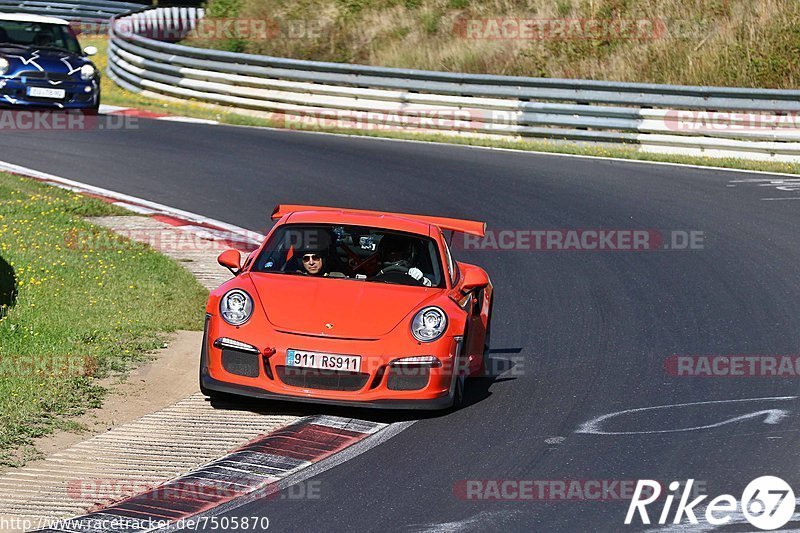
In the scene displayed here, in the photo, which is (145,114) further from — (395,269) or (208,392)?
(208,392)

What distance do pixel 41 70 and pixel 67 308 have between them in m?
11.4

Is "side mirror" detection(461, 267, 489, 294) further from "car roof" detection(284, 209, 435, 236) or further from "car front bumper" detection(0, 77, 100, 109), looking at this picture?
"car front bumper" detection(0, 77, 100, 109)

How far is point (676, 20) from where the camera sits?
2528cm

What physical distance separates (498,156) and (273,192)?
4.66 m

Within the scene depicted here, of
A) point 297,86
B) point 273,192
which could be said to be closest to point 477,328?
point 273,192

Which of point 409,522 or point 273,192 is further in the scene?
point 273,192

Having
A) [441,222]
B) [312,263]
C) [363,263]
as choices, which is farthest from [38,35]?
[312,263]

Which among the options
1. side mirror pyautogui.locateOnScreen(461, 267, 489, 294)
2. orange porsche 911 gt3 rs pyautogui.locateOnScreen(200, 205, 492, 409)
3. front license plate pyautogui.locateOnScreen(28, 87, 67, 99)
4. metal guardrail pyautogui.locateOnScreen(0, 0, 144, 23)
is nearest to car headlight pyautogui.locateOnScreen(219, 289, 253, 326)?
orange porsche 911 gt3 rs pyautogui.locateOnScreen(200, 205, 492, 409)

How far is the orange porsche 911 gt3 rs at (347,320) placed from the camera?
789 cm

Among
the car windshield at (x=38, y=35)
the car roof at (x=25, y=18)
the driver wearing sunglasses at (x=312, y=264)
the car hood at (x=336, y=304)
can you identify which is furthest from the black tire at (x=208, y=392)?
the car roof at (x=25, y=18)

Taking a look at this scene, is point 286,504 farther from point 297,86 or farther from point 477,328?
point 297,86

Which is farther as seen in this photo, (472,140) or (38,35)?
(38,35)

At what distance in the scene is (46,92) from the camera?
20906 millimetres

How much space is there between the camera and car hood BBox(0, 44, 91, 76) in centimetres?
2072
